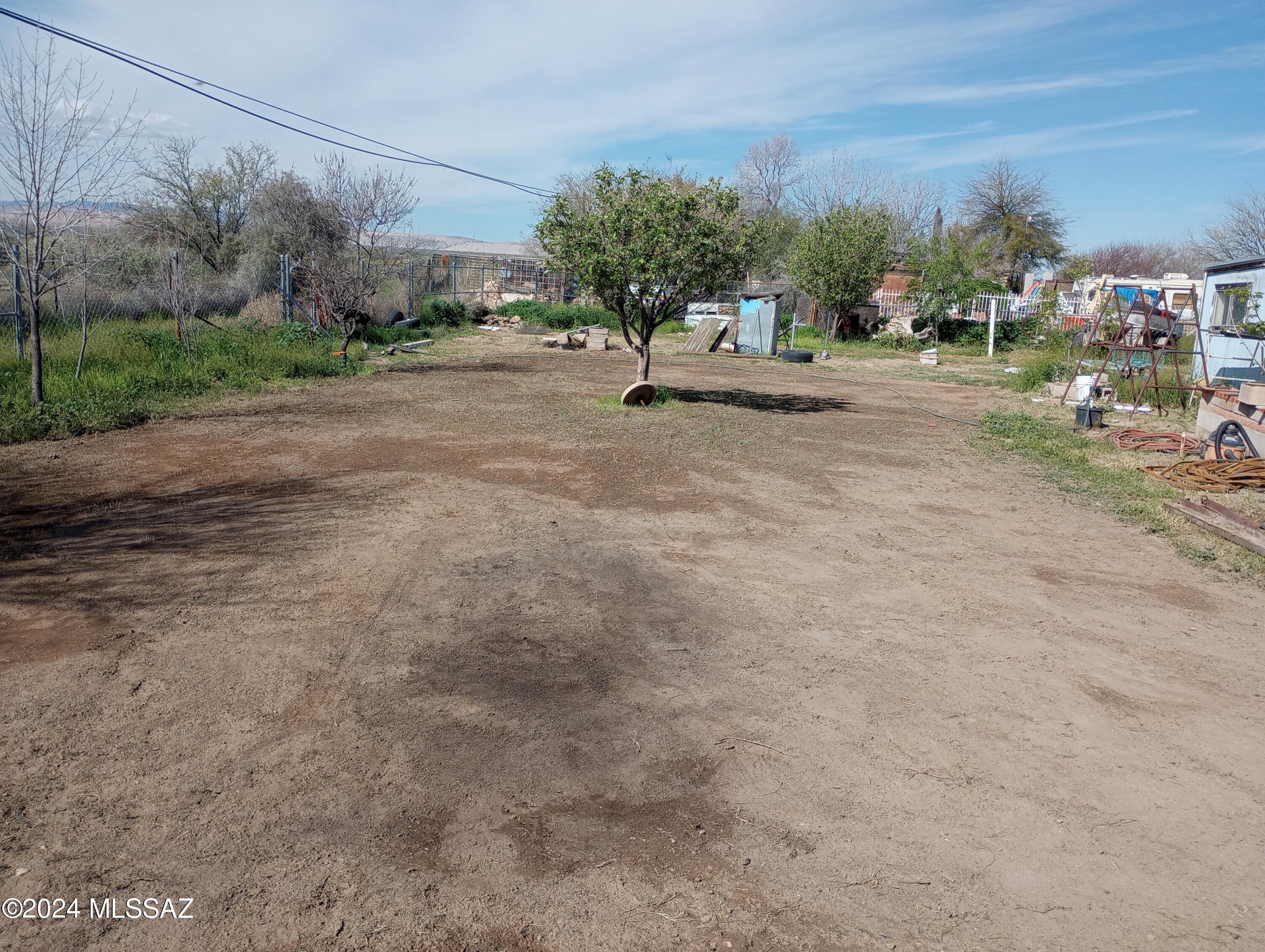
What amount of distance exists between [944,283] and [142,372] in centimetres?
2316

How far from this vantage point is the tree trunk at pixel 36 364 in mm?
10172

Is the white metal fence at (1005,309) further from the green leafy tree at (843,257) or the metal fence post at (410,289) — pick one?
the metal fence post at (410,289)

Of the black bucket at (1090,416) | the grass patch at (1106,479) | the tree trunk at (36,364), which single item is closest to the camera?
the grass patch at (1106,479)

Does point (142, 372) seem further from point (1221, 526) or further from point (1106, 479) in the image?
point (1221, 526)

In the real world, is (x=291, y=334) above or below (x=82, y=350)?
above

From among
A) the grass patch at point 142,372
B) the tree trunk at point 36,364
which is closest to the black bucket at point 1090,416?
the grass patch at point 142,372

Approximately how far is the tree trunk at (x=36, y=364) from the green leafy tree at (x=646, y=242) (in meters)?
6.83

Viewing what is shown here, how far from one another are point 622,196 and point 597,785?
1114 centimetres

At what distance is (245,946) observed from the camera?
2559mm

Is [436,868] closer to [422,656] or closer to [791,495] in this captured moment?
[422,656]

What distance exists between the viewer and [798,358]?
22516 millimetres

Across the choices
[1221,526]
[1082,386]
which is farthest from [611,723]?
[1082,386]

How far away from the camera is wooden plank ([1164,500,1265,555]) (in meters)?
6.82

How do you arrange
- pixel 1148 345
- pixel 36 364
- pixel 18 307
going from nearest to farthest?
pixel 36 364 < pixel 18 307 < pixel 1148 345
